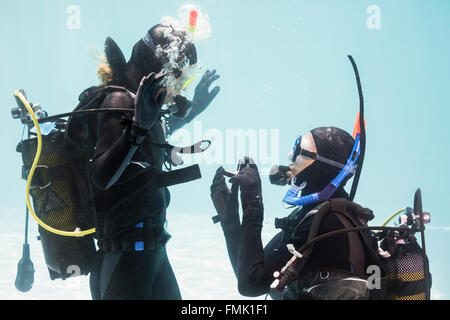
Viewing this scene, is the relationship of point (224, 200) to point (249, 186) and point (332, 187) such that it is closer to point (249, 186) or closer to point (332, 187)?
point (249, 186)

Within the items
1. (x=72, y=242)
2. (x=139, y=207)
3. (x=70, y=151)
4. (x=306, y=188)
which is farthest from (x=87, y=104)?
(x=306, y=188)

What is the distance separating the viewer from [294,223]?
2711mm

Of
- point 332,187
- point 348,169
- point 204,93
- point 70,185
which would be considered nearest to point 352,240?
point 332,187

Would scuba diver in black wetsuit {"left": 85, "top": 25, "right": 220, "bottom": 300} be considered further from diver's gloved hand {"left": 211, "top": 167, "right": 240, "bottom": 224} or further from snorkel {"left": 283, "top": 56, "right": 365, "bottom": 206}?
snorkel {"left": 283, "top": 56, "right": 365, "bottom": 206}

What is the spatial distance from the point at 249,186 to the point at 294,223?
579mm

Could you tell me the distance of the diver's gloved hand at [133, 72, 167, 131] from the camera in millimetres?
1851

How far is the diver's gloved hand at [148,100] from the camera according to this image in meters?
1.85

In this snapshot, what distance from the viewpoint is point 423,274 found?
2.24 metres

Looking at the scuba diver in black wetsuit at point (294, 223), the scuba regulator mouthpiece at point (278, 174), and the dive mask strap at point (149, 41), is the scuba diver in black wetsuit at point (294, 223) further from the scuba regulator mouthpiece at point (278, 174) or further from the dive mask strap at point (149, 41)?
the dive mask strap at point (149, 41)

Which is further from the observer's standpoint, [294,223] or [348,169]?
[294,223]

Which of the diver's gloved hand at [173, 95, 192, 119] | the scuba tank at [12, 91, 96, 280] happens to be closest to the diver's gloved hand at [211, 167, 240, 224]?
the diver's gloved hand at [173, 95, 192, 119]

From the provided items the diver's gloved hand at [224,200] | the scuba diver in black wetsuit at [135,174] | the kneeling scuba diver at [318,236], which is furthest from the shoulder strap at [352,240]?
the scuba diver in black wetsuit at [135,174]

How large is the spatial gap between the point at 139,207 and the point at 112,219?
7.6 inches

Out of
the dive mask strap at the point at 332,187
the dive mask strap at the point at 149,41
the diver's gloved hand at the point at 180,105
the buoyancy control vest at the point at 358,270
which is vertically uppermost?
the dive mask strap at the point at 149,41
